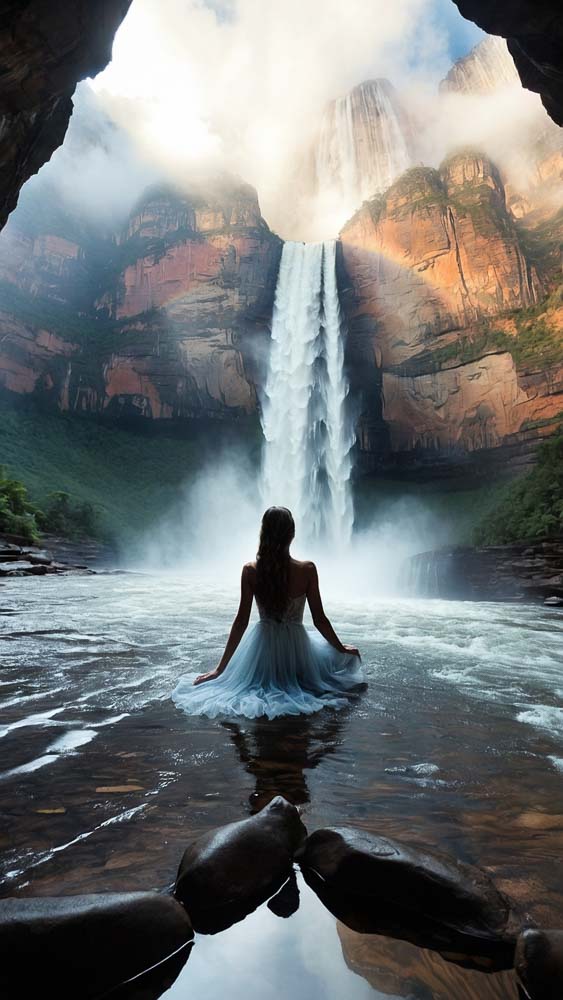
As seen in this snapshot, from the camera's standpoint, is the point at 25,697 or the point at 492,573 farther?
the point at 492,573

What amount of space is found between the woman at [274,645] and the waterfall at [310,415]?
2650 centimetres

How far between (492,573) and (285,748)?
55.6ft

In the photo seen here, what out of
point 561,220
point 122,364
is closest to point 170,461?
point 122,364

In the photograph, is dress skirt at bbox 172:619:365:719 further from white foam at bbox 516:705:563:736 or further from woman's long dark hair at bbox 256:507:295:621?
white foam at bbox 516:705:563:736

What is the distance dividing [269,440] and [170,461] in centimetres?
1422

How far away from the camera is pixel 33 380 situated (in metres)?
42.9

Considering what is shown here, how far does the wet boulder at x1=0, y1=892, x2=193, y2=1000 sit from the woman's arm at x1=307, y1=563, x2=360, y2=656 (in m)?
2.11

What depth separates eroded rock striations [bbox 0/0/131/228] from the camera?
630cm

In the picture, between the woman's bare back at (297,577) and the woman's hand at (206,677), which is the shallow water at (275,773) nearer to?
the woman's hand at (206,677)

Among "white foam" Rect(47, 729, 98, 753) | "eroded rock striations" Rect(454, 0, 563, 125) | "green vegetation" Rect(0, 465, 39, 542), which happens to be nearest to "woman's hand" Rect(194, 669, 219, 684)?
"white foam" Rect(47, 729, 98, 753)

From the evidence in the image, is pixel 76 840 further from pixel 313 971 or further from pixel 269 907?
pixel 313 971

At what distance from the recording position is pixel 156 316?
43.9 metres

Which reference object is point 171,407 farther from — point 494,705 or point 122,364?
point 494,705

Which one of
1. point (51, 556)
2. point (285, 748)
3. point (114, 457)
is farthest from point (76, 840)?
point (114, 457)
